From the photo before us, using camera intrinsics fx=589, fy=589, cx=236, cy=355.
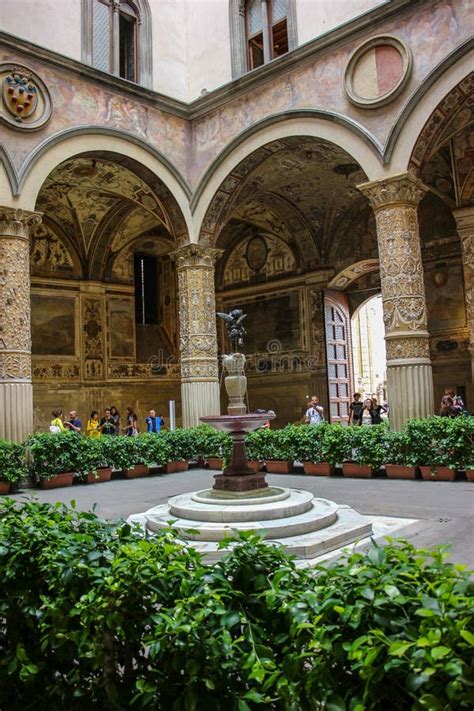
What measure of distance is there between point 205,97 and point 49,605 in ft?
43.6

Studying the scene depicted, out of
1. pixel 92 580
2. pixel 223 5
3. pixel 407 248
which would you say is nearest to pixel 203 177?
pixel 223 5

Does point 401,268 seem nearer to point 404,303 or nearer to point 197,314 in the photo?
point 404,303

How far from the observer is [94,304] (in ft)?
57.8

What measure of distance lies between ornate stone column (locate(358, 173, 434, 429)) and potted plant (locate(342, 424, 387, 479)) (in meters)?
0.78

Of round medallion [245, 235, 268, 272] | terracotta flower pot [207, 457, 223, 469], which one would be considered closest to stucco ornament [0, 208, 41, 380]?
terracotta flower pot [207, 457, 223, 469]

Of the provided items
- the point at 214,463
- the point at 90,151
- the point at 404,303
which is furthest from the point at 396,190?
the point at 214,463

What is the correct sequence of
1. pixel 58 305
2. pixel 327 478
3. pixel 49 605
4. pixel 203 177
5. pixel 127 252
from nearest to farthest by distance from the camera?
pixel 49 605 → pixel 327 478 → pixel 203 177 → pixel 58 305 → pixel 127 252

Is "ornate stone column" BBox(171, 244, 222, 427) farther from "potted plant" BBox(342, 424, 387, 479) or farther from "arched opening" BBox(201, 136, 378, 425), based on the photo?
"potted plant" BBox(342, 424, 387, 479)

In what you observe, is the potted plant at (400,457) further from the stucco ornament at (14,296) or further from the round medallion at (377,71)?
the stucco ornament at (14,296)

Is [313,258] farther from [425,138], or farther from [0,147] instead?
[0,147]

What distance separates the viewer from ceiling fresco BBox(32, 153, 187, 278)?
536 inches

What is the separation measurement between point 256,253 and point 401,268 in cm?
893

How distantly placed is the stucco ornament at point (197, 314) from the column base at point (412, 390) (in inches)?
177

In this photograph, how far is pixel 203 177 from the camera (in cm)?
1330
